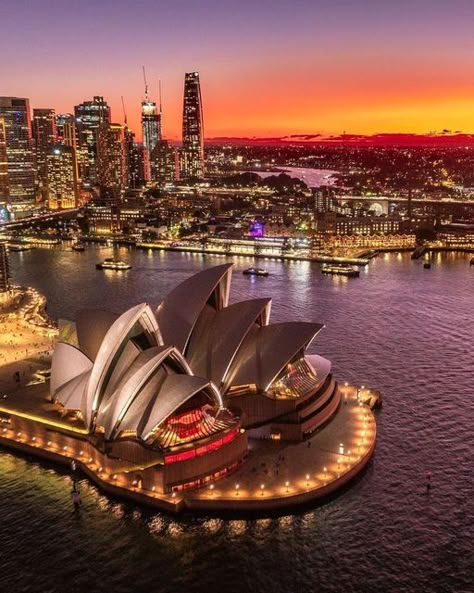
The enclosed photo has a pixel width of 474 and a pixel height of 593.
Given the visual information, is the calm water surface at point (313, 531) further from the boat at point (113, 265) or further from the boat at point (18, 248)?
the boat at point (18, 248)

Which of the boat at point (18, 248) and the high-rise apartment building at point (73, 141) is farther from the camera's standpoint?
the high-rise apartment building at point (73, 141)

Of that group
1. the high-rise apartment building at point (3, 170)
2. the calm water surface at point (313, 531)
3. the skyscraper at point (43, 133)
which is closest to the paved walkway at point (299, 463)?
the calm water surface at point (313, 531)

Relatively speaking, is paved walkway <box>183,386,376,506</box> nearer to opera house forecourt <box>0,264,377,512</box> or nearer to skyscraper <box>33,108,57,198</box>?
opera house forecourt <box>0,264,377,512</box>

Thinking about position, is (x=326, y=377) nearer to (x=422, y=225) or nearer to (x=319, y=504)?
(x=319, y=504)

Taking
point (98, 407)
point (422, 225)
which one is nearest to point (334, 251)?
point (422, 225)

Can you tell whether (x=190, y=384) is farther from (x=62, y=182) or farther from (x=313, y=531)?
(x=62, y=182)

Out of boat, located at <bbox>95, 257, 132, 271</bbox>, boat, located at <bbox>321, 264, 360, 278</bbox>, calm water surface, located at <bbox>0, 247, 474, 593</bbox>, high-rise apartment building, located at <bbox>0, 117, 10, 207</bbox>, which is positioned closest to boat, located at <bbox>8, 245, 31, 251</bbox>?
boat, located at <bbox>95, 257, 132, 271</bbox>
